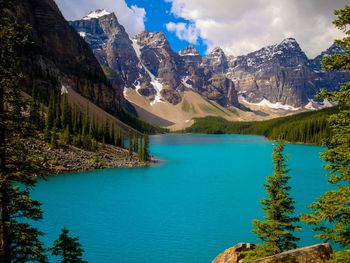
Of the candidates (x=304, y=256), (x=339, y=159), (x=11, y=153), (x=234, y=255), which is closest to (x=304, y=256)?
(x=304, y=256)

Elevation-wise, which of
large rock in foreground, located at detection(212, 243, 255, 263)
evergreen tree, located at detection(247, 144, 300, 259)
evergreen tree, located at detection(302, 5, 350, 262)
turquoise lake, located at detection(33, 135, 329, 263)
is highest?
evergreen tree, located at detection(302, 5, 350, 262)

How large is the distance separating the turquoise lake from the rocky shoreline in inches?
138

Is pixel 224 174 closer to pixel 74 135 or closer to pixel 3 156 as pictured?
pixel 74 135

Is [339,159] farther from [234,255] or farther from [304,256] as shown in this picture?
[234,255]

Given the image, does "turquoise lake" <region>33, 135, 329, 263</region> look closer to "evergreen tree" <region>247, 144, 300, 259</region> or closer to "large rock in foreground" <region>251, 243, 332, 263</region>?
"evergreen tree" <region>247, 144, 300, 259</region>

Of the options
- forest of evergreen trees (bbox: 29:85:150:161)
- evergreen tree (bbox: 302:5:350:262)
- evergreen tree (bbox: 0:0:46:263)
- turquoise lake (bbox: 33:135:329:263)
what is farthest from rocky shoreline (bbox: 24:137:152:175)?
evergreen tree (bbox: 302:5:350:262)

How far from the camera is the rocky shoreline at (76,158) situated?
76062 millimetres

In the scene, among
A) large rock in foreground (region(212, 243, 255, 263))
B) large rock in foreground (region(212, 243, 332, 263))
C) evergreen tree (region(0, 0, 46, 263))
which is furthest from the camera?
large rock in foreground (region(212, 243, 255, 263))

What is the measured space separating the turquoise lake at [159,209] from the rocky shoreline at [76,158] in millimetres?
3514

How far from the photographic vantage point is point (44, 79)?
175125 millimetres

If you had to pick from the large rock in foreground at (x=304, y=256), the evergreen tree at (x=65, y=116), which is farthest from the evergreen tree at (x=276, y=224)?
the evergreen tree at (x=65, y=116)

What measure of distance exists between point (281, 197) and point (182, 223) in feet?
73.7

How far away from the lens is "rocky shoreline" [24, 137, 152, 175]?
76.1 meters

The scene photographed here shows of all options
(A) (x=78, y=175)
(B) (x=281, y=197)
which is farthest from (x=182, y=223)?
(A) (x=78, y=175)
